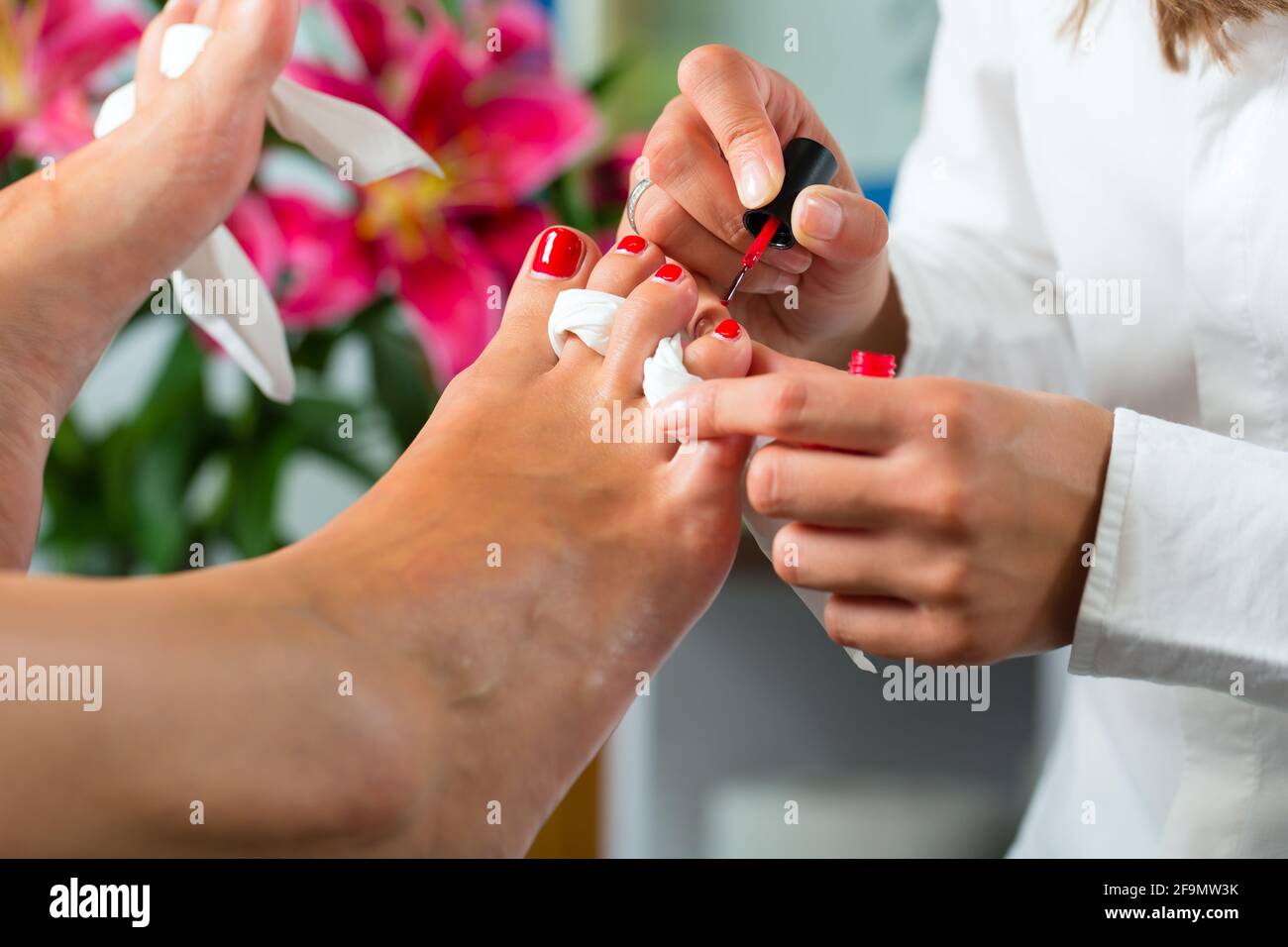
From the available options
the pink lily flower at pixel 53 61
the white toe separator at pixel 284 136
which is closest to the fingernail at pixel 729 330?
the white toe separator at pixel 284 136

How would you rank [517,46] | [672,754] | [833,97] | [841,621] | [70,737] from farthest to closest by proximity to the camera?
[833,97] < [672,754] < [517,46] < [841,621] < [70,737]

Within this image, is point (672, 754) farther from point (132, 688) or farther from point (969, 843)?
point (132, 688)

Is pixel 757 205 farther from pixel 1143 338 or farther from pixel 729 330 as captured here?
pixel 1143 338

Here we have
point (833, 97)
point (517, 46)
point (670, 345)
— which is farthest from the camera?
point (833, 97)

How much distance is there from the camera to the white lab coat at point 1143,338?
0.45m

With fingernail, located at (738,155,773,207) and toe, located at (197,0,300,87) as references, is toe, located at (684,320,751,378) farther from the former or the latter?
toe, located at (197,0,300,87)

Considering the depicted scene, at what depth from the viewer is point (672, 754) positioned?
3.99ft

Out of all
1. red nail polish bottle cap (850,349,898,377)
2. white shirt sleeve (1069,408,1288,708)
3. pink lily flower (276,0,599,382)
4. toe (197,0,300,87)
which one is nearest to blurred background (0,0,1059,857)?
pink lily flower (276,0,599,382)

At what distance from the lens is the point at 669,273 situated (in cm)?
60

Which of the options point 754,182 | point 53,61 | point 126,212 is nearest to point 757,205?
point 754,182

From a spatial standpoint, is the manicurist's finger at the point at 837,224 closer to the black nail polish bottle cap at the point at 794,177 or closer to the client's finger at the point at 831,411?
the black nail polish bottle cap at the point at 794,177

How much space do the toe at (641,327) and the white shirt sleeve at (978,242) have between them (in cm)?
17

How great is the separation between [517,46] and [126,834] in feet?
1.99

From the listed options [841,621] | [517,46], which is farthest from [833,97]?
[841,621]
